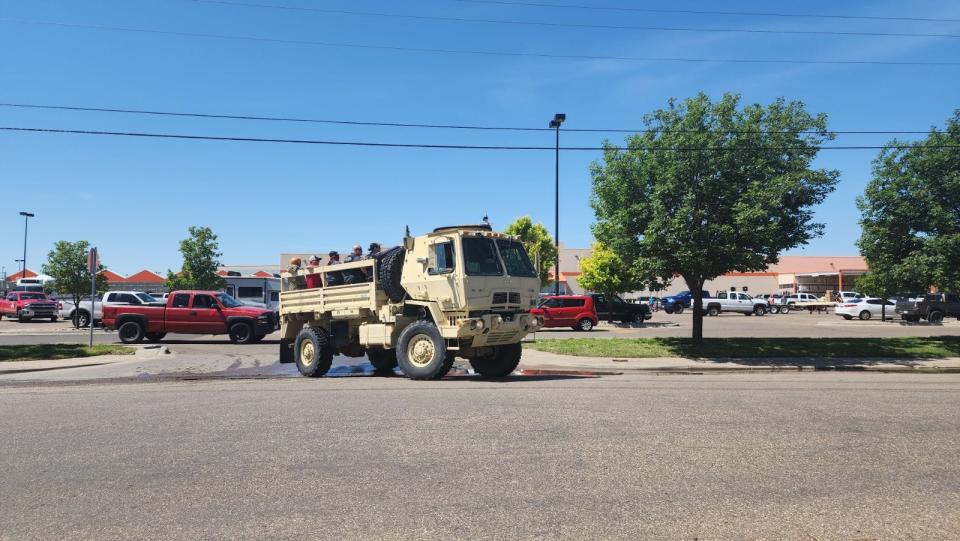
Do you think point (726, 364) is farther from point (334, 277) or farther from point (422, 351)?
point (334, 277)

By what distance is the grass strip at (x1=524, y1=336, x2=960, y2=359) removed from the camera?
58.2 feet

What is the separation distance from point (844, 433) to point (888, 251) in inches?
597

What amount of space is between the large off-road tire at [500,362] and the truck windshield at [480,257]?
1.83 m

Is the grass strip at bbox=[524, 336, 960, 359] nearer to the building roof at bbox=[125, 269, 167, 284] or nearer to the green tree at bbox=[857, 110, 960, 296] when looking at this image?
the green tree at bbox=[857, 110, 960, 296]

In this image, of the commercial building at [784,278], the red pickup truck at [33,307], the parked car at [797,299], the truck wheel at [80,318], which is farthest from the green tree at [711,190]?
the commercial building at [784,278]

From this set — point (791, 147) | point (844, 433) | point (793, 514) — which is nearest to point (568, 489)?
point (793, 514)

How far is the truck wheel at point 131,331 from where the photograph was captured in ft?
75.0

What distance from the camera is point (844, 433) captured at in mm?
6789

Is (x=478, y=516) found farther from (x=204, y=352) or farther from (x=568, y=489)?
(x=204, y=352)

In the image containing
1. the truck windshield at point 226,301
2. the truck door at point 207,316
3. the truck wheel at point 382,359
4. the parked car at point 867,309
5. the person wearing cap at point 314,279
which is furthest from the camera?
the parked car at point 867,309

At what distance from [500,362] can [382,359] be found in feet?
8.87

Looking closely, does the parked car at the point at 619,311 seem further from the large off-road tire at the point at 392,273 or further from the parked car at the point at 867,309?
the large off-road tire at the point at 392,273

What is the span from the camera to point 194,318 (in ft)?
75.6

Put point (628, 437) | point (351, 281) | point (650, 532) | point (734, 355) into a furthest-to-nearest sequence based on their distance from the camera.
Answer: point (734, 355) → point (351, 281) → point (628, 437) → point (650, 532)
